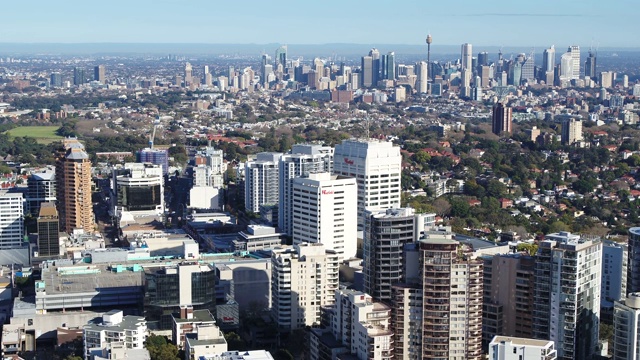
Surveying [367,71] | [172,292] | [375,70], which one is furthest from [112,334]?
[375,70]

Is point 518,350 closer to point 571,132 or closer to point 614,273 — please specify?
point 614,273

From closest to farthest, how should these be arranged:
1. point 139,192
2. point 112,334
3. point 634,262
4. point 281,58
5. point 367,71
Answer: point 112,334, point 634,262, point 139,192, point 367,71, point 281,58

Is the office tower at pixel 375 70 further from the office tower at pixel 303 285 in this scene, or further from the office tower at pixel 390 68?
the office tower at pixel 303 285

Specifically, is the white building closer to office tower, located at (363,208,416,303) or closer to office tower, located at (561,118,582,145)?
office tower, located at (363,208,416,303)

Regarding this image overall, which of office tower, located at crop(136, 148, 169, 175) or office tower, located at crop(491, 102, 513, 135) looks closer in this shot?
office tower, located at crop(136, 148, 169, 175)

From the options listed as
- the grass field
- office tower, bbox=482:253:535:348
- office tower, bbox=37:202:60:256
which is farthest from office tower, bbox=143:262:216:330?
the grass field

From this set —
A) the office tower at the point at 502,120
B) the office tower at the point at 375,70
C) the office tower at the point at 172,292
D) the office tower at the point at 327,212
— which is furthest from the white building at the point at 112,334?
the office tower at the point at 375,70

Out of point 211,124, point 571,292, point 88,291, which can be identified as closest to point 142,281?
point 88,291
